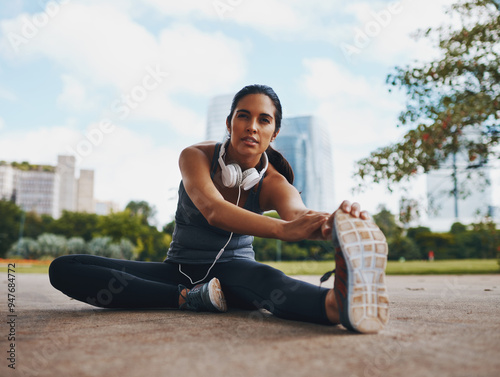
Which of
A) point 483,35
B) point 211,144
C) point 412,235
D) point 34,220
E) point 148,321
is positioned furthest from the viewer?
point 34,220

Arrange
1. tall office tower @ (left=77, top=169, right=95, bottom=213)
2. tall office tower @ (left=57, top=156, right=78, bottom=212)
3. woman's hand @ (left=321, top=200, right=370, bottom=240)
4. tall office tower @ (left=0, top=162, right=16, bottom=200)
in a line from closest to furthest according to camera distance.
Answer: woman's hand @ (left=321, top=200, right=370, bottom=240)
tall office tower @ (left=0, top=162, right=16, bottom=200)
tall office tower @ (left=57, top=156, right=78, bottom=212)
tall office tower @ (left=77, top=169, right=95, bottom=213)

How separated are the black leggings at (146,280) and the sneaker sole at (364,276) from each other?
0.54m

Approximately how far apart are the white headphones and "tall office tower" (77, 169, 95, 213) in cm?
8365

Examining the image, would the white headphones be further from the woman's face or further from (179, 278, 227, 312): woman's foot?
(179, 278, 227, 312): woman's foot

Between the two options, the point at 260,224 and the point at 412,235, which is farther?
the point at 412,235

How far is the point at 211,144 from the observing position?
8.19 ft

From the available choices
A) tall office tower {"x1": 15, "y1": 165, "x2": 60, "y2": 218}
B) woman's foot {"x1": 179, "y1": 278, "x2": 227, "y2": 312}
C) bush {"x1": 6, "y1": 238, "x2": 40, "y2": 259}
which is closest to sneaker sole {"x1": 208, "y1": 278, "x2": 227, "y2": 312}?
woman's foot {"x1": 179, "y1": 278, "x2": 227, "y2": 312}

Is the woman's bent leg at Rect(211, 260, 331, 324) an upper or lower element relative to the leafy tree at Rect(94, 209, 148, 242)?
lower

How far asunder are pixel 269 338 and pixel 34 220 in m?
52.5

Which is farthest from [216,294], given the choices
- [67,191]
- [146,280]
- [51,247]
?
[67,191]

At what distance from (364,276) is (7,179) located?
84205 mm

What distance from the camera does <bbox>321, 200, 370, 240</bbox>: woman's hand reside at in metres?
1.65

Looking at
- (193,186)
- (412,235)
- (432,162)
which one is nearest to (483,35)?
Answer: (432,162)

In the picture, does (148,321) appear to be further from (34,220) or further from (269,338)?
(34,220)
